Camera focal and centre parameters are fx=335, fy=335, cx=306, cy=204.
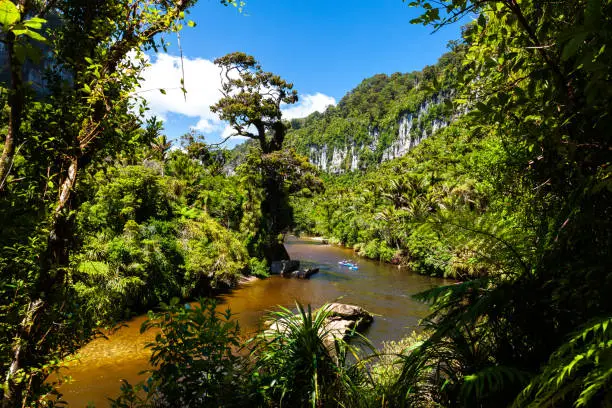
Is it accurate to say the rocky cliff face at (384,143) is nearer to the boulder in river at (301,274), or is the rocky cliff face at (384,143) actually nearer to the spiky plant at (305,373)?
the boulder in river at (301,274)

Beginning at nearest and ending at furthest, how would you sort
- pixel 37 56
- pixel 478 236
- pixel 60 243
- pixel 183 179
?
1. pixel 37 56
2. pixel 60 243
3. pixel 478 236
4. pixel 183 179

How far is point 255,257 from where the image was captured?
70.1 feet

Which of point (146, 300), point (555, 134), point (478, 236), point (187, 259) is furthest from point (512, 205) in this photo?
point (187, 259)

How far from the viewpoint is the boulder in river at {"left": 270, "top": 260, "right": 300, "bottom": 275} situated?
880 inches

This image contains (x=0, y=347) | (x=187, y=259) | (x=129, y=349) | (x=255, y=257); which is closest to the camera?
(x=0, y=347)

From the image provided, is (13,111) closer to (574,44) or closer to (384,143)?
(574,44)

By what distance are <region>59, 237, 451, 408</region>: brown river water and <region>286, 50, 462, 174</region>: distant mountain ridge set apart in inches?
2376

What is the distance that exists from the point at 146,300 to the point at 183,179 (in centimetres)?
934

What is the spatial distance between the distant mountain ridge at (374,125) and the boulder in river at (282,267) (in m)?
61.4

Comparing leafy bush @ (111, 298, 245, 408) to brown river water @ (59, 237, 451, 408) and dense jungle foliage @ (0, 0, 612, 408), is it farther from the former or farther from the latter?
brown river water @ (59, 237, 451, 408)

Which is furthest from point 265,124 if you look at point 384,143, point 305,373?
point 384,143

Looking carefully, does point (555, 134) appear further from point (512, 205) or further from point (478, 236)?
point (512, 205)

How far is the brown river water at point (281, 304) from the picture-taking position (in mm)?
7531

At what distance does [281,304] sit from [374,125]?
360 feet
